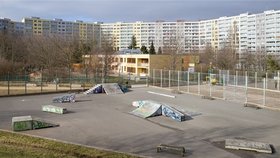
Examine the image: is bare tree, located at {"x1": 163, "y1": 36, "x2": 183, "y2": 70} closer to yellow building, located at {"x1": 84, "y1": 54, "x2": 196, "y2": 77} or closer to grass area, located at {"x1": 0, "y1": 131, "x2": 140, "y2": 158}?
yellow building, located at {"x1": 84, "y1": 54, "x2": 196, "y2": 77}

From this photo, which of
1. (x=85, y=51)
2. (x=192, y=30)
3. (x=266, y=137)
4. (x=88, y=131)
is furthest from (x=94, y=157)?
(x=192, y=30)

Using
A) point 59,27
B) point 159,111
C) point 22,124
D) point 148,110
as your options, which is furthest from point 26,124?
point 59,27

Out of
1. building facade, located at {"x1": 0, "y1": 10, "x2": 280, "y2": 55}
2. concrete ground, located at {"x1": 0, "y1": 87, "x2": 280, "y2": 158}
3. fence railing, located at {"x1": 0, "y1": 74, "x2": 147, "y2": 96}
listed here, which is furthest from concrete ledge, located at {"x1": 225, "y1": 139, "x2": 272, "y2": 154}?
building facade, located at {"x1": 0, "y1": 10, "x2": 280, "y2": 55}

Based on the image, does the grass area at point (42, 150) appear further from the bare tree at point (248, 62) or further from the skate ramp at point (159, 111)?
the bare tree at point (248, 62)

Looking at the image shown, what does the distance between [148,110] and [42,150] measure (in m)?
9.75

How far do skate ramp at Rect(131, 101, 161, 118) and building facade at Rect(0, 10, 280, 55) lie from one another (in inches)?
2090

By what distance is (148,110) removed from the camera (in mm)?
20594

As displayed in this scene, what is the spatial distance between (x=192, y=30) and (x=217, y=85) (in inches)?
4186

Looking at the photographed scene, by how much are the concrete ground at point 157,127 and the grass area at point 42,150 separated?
0.88 m

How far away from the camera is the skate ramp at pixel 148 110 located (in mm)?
19956

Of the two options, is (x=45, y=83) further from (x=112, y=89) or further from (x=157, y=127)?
(x=157, y=127)

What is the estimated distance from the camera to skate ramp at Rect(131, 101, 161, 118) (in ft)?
65.5

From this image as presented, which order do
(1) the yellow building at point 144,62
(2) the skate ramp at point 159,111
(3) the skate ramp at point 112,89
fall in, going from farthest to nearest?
(1) the yellow building at point 144,62, (3) the skate ramp at point 112,89, (2) the skate ramp at point 159,111

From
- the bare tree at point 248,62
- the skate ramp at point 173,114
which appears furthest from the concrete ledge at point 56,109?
the bare tree at point 248,62
